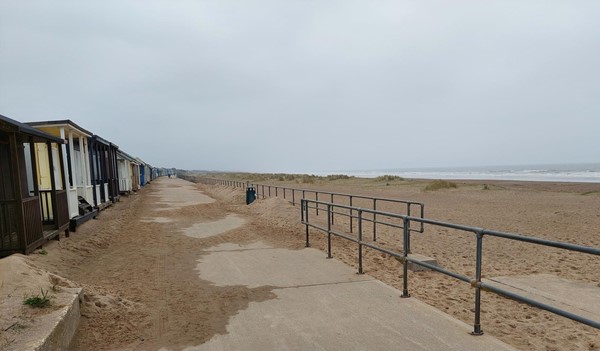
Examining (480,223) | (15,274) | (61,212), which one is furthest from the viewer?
(480,223)

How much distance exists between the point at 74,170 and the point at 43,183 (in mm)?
844

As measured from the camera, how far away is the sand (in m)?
3.80

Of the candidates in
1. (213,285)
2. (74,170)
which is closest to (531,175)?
(74,170)

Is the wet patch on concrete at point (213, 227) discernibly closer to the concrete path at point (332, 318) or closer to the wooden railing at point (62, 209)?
the wooden railing at point (62, 209)

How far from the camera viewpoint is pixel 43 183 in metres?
10.5

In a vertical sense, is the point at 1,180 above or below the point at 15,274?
above

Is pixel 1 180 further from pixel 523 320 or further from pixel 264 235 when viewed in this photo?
pixel 523 320

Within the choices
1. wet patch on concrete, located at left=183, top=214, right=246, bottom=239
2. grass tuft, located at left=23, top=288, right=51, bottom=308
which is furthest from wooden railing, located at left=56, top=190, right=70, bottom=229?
grass tuft, located at left=23, top=288, right=51, bottom=308

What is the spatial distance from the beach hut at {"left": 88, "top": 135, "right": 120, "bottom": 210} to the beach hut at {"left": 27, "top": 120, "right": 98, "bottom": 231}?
0.55 meters

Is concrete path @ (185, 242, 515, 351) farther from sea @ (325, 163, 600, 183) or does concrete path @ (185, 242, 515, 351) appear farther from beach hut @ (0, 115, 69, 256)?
sea @ (325, 163, 600, 183)

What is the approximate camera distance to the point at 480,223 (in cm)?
1214

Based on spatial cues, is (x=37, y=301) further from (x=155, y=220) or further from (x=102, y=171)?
(x=102, y=171)

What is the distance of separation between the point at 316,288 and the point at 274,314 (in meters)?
1.01

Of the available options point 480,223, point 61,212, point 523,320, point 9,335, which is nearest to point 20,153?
point 61,212
